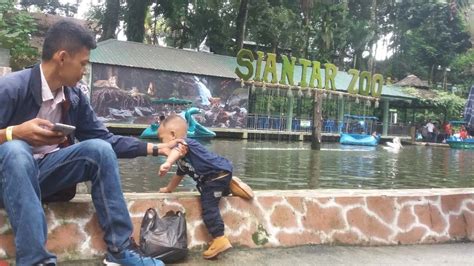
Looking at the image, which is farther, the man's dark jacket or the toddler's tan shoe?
the toddler's tan shoe

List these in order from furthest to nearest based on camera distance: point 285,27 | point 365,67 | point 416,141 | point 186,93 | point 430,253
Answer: point 365,67
point 416,141
point 285,27
point 186,93
point 430,253

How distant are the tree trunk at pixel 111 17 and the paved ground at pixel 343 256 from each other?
91.9ft

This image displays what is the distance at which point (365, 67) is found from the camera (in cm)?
4484

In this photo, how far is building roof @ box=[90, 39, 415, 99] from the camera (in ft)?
75.4

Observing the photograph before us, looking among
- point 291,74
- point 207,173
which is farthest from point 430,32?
point 207,173

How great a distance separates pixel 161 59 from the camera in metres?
25.0

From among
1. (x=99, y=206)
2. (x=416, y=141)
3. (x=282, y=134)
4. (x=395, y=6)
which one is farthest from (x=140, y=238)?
(x=395, y=6)

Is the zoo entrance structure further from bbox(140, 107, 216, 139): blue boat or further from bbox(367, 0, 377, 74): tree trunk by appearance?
bbox(367, 0, 377, 74): tree trunk

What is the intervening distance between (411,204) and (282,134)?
23.3 m

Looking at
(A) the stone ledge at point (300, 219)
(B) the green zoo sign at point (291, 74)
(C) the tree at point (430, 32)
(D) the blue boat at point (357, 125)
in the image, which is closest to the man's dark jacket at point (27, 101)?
(A) the stone ledge at point (300, 219)

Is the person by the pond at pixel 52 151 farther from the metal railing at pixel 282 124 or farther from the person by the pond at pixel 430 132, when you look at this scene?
the person by the pond at pixel 430 132

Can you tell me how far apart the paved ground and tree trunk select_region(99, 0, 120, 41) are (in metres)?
28.0

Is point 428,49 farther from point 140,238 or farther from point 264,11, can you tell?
point 140,238

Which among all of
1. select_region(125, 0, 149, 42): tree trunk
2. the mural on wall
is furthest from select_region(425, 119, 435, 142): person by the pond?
select_region(125, 0, 149, 42): tree trunk
